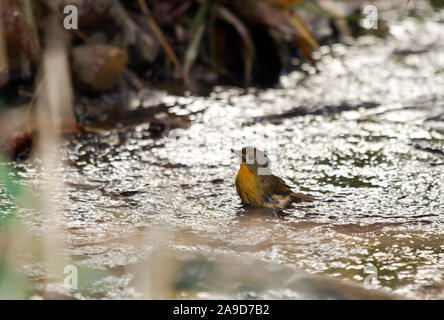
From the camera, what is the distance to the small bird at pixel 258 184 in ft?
10.1

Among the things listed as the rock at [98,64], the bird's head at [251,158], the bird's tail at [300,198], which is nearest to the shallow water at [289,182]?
the bird's tail at [300,198]

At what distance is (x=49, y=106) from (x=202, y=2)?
1.80 m

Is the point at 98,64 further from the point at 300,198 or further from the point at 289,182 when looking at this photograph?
the point at 300,198

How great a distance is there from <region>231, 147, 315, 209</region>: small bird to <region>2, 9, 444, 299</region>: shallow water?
0.22 feet

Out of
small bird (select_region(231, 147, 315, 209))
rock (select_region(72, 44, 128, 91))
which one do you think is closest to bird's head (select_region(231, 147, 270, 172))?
small bird (select_region(231, 147, 315, 209))

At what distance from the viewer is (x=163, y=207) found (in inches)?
122

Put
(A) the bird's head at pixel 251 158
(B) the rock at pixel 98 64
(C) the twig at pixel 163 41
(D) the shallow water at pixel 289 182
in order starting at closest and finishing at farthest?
1. (D) the shallow water at pixel 289 182
2. (A) the bird's head at pixel 251 158
3. (B) the rock at pixel 98 64
4. (C) the twig at pixel 163 41

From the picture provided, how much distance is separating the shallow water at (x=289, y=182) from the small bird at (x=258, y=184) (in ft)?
0.22

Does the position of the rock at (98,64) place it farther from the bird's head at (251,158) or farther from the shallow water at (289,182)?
the bird's head at (251,158)

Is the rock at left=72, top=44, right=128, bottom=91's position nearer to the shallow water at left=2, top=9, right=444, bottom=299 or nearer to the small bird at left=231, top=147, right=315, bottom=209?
the shallow water at left=2, top=9, right=444, bottom=299

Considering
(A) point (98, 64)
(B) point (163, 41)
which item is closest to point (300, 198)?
(A) point (98, 64)

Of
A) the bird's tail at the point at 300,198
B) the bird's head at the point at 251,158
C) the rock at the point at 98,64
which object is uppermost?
the rock at the point at 98,64
